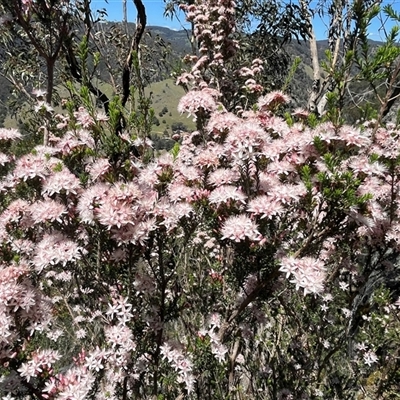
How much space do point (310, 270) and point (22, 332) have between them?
180 cm

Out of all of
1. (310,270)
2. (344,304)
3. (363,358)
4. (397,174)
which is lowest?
(363,358)

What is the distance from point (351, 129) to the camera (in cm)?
281

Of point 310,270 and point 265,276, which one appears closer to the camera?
point 310,270

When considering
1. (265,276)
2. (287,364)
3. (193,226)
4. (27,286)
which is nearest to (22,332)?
(27,286)

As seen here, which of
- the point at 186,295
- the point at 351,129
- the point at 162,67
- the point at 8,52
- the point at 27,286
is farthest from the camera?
the point at 162,67

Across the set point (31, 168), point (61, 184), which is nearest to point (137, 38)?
point (31, 168)

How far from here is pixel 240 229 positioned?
2695mm

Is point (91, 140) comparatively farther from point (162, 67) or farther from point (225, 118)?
point (162, 67)

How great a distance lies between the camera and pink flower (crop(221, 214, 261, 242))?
2.67 m

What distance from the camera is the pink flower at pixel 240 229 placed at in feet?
8.75

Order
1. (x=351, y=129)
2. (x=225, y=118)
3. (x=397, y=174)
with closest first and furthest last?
(x=351, y=129), (x=225, y=118), (x=397, y=174)

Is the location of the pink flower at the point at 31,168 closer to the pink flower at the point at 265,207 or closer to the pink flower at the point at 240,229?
the pink flower at the point at 240,229

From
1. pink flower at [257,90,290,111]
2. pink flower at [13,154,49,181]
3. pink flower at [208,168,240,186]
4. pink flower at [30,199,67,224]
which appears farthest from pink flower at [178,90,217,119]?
pink flower at [30,199,67,224]

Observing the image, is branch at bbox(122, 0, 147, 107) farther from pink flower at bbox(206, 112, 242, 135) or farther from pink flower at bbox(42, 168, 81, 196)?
pink flower at bbox(42, 168, 81, 196)
